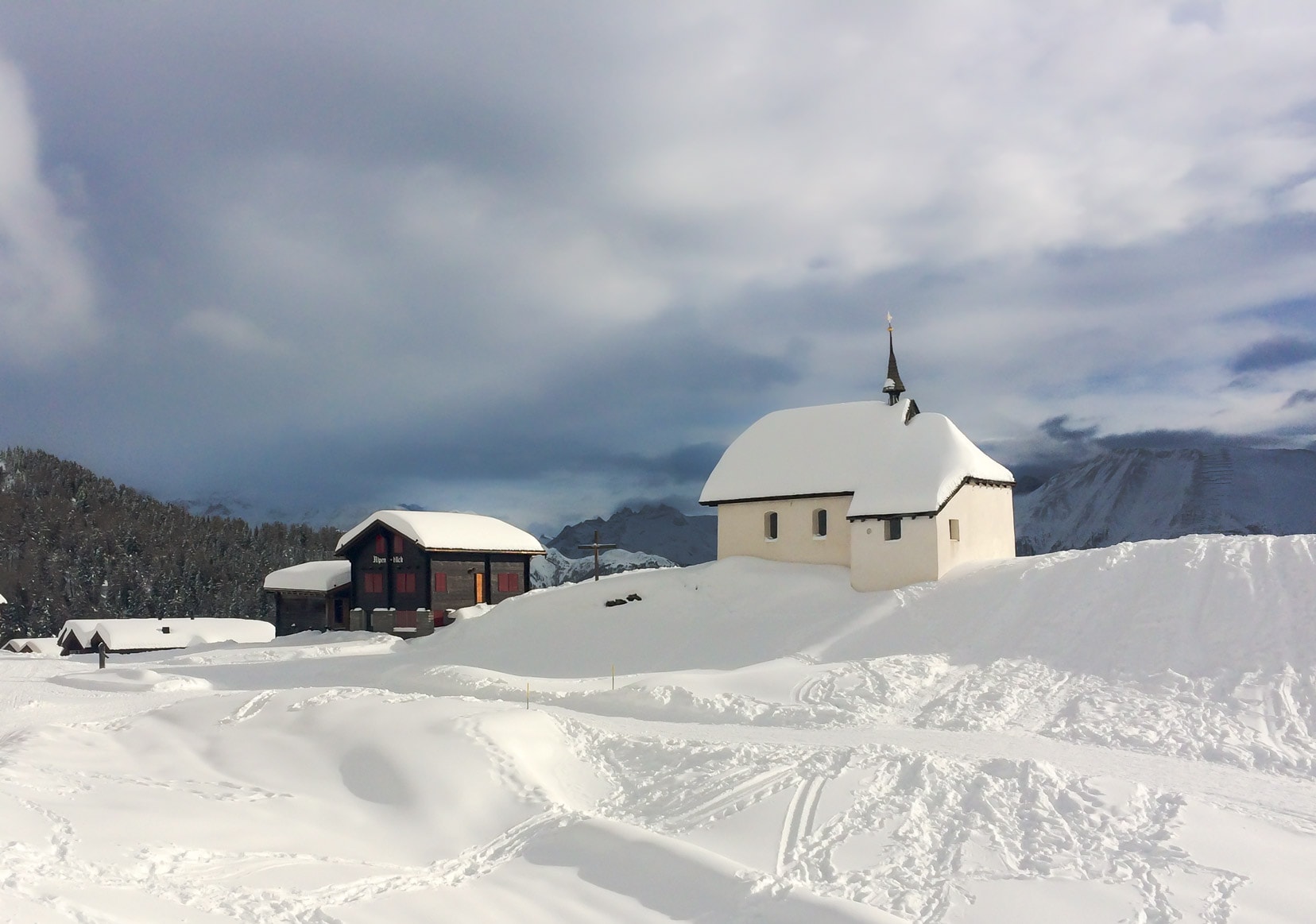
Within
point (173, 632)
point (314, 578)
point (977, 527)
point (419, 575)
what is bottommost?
point (173, 632)

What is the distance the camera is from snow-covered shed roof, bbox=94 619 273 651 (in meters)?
49.7

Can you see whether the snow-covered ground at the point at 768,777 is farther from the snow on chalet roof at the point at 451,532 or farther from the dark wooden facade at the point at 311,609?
the dark wooden facade at the point at 311,609

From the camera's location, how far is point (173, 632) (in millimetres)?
52219

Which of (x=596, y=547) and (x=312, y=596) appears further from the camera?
(x=312, y=596)

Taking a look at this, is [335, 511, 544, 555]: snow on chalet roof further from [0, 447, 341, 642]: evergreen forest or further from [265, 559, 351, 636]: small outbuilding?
[0, 447, 341, 642]: evergreen forest

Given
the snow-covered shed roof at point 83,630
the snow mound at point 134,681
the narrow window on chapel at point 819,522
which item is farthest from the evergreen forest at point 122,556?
the narrow window on chapel at point 819,522

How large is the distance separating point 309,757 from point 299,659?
1972 cm

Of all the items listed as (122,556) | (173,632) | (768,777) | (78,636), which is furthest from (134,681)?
(122,556)

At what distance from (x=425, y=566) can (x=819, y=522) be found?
18.6 metres

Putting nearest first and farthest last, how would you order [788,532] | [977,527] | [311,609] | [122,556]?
1. [977,527]
2. [788,532]
3. [311,609]
4. [122,556]

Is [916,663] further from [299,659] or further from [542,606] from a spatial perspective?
[299,659]

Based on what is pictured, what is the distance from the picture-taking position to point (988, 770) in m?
13.2

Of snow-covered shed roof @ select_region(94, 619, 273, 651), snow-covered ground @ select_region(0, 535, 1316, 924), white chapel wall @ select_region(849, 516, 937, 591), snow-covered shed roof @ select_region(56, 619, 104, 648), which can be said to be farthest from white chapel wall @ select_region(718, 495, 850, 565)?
snow-covered shed roof @ select_region(56, 619, 104, 648)

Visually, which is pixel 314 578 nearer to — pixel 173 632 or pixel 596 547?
pixel 173 632
